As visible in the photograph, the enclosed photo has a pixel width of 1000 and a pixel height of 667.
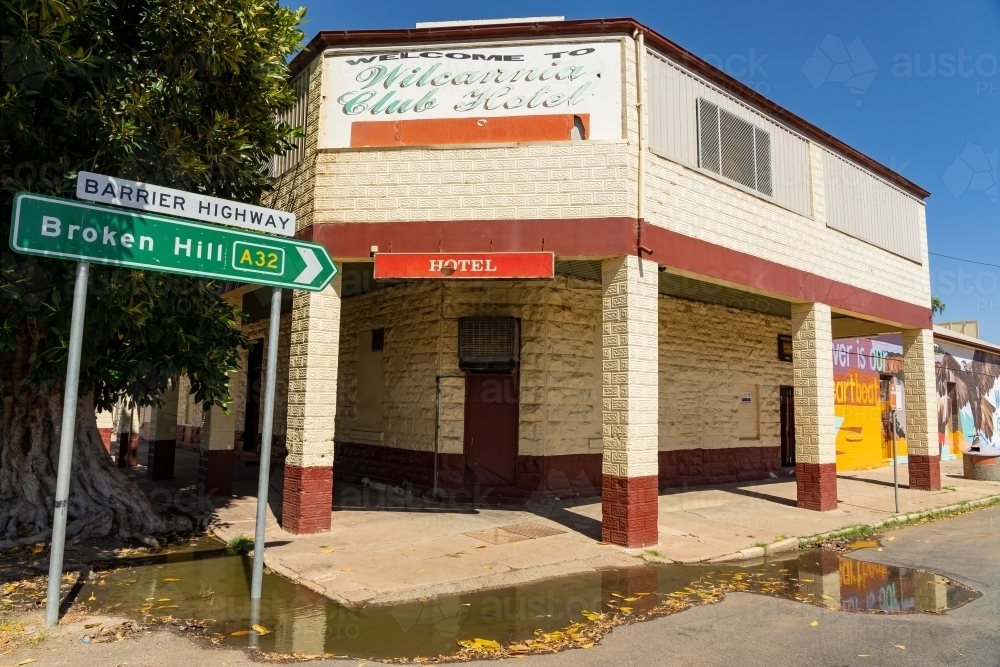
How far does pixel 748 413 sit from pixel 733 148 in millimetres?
7564

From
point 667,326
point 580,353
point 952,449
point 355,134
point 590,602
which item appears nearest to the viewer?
point 590,602

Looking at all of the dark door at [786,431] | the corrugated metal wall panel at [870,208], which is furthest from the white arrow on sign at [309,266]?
the dark door at [786,431]

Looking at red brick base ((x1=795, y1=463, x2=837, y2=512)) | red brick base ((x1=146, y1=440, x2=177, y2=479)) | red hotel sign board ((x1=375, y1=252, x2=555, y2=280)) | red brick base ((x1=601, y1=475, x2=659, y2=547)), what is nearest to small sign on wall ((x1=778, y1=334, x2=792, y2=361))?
red brick base ((x1=795, y1=463, x2=837, y2=512))

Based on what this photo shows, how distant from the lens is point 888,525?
1186 cm

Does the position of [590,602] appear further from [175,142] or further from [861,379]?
[861,379]

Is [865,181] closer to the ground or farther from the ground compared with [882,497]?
farther from the ground

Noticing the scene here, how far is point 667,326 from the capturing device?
14.8m

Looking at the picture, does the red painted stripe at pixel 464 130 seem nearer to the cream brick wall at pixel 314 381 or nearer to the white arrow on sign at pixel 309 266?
the cream brick wall at pixel 314 381

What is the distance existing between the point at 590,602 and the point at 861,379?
18.8m

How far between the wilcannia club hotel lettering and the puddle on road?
6916 millimetres

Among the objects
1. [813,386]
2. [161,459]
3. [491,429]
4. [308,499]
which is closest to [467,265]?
[308,499]

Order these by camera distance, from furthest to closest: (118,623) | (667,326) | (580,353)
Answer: (667,326)
(580,353)
(118,623)

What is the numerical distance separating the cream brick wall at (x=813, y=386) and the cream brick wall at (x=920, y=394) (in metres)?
5.24

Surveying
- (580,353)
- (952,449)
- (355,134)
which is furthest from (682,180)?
(952,449)
